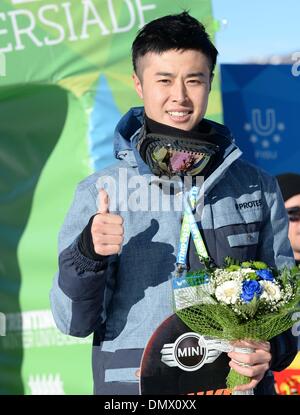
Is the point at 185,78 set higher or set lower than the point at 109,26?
lower

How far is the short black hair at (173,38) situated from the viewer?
2.62 meters

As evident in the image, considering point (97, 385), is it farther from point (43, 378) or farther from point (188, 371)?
point (43, 378)

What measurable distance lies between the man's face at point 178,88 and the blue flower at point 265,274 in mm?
552

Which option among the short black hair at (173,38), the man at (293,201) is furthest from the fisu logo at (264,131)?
the short black hair at (173,38)

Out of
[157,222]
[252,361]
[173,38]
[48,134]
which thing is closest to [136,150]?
[157,222]

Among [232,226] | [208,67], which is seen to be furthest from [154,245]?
[208,67]

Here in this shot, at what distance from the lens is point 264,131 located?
4.61m

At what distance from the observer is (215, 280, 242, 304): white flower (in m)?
2.19

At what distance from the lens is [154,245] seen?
2.50m

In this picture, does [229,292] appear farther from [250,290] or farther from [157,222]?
[157,222]

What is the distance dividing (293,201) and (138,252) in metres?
2.34

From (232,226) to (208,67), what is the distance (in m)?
0.53

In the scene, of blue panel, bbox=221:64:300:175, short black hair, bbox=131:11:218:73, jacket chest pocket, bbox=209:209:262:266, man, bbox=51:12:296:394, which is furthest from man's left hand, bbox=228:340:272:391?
blue panel, bbox=221:64:300:175
